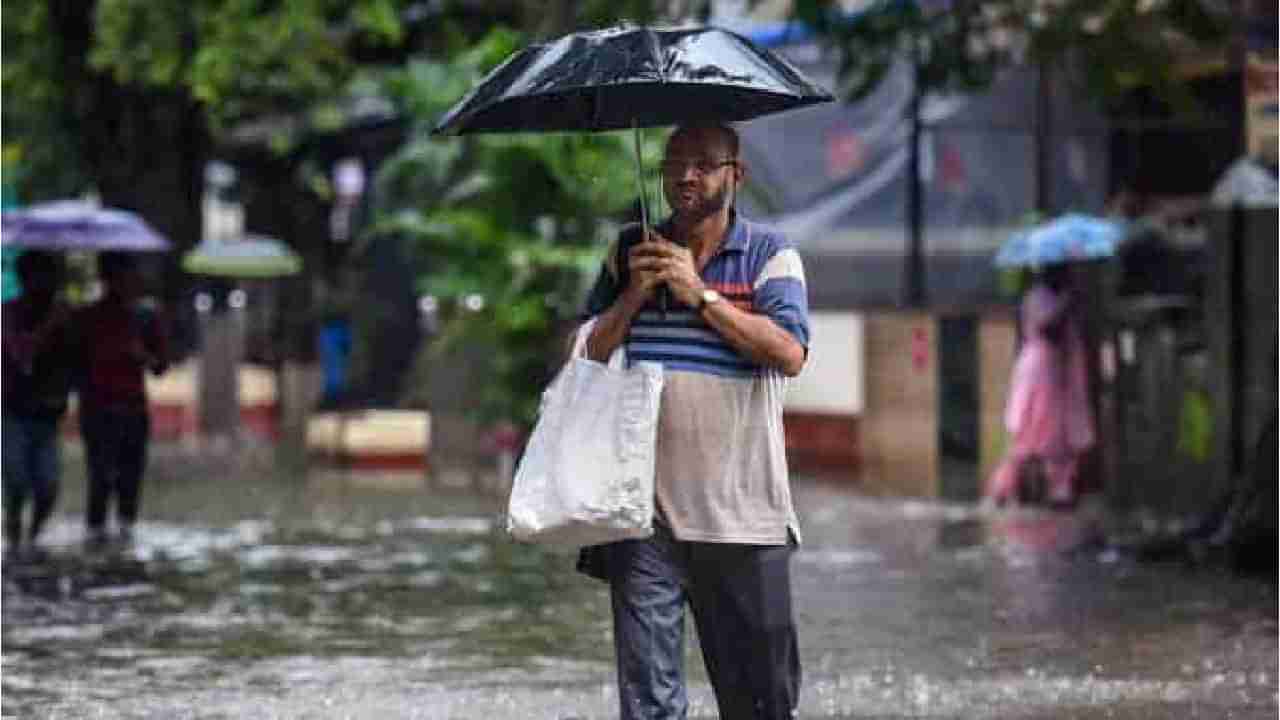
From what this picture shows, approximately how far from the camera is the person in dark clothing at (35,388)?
16.2 metres

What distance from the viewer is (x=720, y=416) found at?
7.30 metres

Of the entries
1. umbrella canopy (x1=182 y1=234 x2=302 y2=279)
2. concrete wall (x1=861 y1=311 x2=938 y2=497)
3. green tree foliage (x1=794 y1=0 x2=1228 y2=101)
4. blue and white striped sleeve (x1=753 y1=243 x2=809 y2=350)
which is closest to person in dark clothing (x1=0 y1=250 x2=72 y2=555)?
green tree foliage (x1=794 y1=0 x2=1228 y2=101)

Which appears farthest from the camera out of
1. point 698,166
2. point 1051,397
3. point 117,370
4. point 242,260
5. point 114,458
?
point 242,260

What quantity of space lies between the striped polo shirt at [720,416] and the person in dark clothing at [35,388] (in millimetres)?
9235

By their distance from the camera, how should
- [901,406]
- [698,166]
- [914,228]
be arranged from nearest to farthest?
1. [698,166]
2. [901,406]
3. [914,228]

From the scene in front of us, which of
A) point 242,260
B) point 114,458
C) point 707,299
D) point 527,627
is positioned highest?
point 707,299

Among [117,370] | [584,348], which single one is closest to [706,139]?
[584,348]

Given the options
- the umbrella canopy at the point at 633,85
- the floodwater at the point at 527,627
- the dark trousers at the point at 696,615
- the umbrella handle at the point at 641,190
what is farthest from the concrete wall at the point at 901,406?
the dark trousers at the point at 696,615

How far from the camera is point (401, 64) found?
104ft

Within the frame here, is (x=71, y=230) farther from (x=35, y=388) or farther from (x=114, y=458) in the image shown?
(x=35, y=388)

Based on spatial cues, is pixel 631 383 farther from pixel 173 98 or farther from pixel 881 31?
pixel 173 98

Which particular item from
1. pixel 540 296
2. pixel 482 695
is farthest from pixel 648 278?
pixel 540 296

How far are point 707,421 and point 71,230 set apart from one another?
1255cm

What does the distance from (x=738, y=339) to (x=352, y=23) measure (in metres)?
22.4
